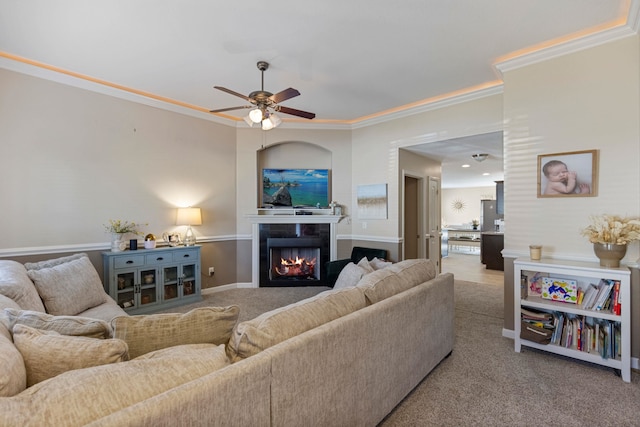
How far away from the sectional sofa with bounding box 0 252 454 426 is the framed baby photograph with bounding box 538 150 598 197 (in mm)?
1921

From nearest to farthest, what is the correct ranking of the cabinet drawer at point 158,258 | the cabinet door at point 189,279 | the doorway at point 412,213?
the cabinet drawer at point 158,258 < the cabinet door at point 189,279 < the doorway at point 412,213

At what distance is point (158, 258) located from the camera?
4105 mm

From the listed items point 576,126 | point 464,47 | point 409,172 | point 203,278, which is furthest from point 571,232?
point 203,278

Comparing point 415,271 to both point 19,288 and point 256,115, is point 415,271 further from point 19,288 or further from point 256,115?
point 19,288

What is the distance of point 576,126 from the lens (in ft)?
9.29

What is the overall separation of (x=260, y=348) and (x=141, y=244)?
12.0 ft

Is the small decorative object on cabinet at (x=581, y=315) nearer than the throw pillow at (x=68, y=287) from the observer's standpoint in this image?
Yes

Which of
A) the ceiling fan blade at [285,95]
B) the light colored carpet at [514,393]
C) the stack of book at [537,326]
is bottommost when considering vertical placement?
the light colored carpet at [514,393]

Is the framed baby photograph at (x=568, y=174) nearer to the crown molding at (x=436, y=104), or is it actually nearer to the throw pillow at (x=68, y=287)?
the crown molding at (x=436, y=104)

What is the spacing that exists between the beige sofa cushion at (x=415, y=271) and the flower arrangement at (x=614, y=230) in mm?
1371

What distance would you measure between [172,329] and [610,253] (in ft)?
10.6

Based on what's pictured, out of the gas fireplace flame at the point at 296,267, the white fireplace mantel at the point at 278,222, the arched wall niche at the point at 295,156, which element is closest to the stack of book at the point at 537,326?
the white fireplace mantel at the point at 278,222

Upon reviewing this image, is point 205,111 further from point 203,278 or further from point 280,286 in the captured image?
point 280,286

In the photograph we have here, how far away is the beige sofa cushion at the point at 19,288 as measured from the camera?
6.75ft
